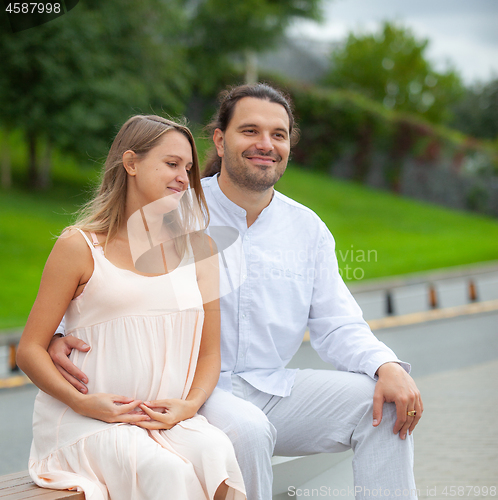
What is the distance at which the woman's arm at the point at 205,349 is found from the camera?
2.24 m

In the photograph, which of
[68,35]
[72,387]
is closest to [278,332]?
[72,387]

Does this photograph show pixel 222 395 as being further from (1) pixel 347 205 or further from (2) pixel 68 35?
(1) pixel 347 205

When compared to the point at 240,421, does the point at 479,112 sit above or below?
above

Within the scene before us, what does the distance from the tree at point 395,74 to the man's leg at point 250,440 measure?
37.3m

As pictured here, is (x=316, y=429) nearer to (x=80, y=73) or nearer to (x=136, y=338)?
(x=136, y=338)

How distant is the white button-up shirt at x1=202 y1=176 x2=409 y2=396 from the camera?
2.76m

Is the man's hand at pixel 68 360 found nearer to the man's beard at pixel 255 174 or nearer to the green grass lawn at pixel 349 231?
the man's beard at pixel 255 174

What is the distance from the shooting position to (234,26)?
2308cm

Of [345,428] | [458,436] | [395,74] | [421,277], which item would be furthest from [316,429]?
[395,74]

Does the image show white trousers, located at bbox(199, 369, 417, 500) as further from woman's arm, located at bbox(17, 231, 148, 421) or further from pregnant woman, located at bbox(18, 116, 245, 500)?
woman's arm, located at bbox(17, 231, 148, 421)

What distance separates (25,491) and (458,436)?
360cm

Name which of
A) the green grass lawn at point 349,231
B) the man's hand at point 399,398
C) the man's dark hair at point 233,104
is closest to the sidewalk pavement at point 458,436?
the man's hand at point 399,398

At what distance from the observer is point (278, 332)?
285 cm

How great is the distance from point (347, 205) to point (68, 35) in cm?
1289
